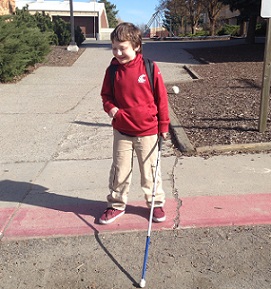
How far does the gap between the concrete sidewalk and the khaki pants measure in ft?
0.75

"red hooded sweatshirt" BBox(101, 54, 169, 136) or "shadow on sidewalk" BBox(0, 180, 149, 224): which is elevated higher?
"red hooded sweatshirt" BBox(101, 54, 169, 136)

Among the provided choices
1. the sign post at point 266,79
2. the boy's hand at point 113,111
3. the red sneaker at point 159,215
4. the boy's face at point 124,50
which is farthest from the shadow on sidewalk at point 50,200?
the sign post at point 266,79

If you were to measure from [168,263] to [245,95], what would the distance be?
20.9 feet

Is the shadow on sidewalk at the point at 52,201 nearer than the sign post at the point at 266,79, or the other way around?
the shadow on sidewalk at the point at 52,201

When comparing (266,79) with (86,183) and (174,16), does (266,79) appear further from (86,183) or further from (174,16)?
(174,16)

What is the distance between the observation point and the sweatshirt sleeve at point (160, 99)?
3346 millimetres

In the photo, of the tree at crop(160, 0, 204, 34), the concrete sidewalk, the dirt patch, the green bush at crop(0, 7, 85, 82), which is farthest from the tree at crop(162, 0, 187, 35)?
the concrete sidewalk

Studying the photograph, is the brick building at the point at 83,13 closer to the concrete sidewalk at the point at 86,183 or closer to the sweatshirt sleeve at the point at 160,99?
the concrete sidewalk at the point at 86,183

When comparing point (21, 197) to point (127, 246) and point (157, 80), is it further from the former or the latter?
point (157, 80)

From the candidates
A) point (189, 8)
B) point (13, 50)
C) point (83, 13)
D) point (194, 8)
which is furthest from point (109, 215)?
point (83, 13)

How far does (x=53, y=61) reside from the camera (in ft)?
55.8

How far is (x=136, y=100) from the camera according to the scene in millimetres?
3365

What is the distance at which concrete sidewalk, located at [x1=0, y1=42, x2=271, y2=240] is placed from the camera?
378 cm

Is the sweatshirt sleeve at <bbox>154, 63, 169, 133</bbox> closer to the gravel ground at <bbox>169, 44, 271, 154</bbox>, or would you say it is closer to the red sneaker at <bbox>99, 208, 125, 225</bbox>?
the red sneaker at <bbox>99, 208, 125, 225</bbox>
